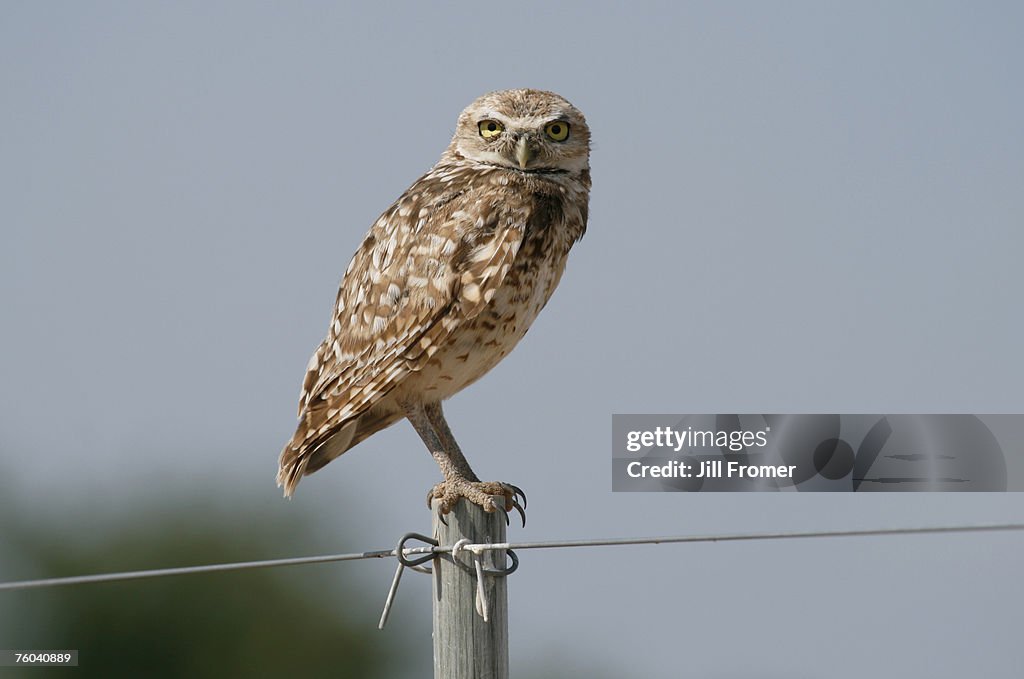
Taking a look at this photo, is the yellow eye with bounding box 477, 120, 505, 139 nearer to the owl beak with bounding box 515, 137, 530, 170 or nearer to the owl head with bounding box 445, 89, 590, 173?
the owl head with bounding box 445, 89, 590, 173

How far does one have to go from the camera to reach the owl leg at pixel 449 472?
5.20 meters

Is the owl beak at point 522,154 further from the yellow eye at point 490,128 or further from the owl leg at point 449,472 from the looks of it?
the owl leg at point 449,472

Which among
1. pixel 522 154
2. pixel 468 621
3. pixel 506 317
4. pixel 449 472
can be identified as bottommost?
pixel 468 621

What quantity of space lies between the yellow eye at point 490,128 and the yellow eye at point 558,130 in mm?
197

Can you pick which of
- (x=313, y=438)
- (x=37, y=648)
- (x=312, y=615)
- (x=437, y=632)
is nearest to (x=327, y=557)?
(x=437, y=632)

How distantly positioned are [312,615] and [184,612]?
1802 mm

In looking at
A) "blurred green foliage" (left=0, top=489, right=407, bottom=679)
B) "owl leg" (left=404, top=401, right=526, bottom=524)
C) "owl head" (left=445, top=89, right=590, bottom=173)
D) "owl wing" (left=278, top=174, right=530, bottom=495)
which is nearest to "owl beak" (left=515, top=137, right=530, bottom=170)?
"owl head" (left=445, top=89, right=590, bottom=173)

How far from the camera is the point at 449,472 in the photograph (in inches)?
227

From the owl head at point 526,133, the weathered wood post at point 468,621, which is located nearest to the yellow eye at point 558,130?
the owl head at point 526,133

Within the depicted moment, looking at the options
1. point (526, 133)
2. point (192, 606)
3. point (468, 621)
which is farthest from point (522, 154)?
point (192, 606)

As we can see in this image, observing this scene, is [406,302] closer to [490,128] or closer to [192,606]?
[490,128]

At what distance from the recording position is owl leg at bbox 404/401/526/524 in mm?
5203

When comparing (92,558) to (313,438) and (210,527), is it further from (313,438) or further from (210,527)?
(313,438)

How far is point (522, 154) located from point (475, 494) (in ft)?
5.41
